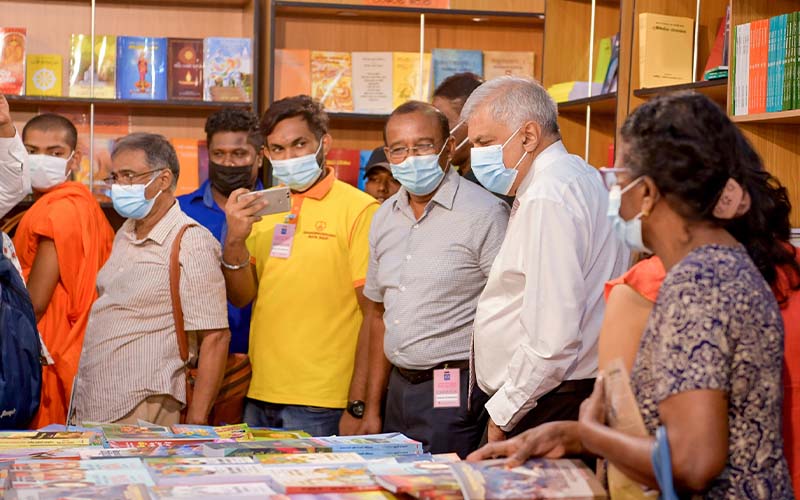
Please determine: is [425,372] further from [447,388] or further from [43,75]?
[43,75]

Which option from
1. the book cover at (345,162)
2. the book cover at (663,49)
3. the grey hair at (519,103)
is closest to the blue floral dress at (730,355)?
the grey hair at (519,103)

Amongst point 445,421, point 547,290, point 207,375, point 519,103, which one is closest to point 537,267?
point 547,290

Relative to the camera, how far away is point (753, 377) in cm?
158

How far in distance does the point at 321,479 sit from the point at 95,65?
3534 millimetres

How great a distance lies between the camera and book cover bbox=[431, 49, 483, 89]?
5.12m

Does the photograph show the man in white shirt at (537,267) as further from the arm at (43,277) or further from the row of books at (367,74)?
the row of books at (367,74)

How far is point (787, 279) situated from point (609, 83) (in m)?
2.59

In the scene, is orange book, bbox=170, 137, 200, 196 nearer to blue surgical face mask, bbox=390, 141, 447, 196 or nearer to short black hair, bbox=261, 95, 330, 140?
short black hair, bbox=261, 95, 330, 140

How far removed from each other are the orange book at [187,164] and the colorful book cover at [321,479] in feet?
10.1

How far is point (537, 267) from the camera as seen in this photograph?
2.44 m

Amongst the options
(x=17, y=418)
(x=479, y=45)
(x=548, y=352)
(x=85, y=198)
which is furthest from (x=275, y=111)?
(x=479, y=45)

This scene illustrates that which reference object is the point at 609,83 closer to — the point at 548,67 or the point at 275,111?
the point at 548,67

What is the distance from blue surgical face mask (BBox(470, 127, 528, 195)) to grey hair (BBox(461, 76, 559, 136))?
44 mm

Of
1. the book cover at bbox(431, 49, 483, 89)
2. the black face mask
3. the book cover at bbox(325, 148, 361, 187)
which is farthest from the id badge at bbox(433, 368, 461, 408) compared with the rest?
the book cover at bbox(431, 49, 483, 89)
